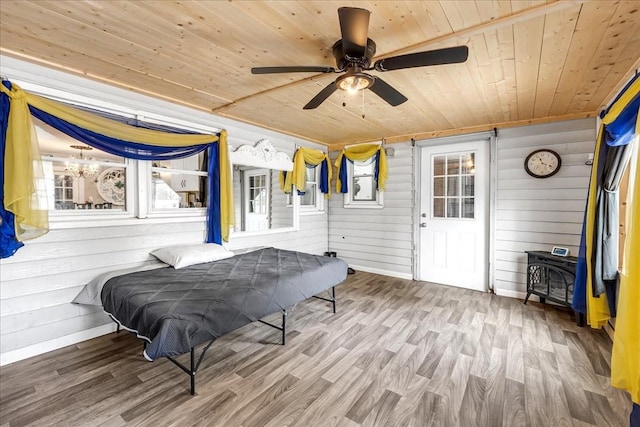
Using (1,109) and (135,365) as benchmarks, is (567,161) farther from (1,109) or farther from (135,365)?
(1,109)

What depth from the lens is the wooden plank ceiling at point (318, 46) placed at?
5.57 ft

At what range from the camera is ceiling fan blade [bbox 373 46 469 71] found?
5.44 feet

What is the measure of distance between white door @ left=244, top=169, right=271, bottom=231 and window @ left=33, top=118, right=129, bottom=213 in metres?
1.96

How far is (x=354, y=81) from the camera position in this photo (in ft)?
6.71

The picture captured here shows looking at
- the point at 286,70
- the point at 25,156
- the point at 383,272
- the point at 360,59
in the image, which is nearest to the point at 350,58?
the point at 360,59

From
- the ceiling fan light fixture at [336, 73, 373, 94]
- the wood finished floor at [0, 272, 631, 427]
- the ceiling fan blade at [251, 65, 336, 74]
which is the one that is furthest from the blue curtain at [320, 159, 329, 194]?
the ceiling fan blade at [251, 65, 336, 74]

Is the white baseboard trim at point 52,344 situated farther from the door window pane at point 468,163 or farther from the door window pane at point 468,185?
the door window pane at point 468,163

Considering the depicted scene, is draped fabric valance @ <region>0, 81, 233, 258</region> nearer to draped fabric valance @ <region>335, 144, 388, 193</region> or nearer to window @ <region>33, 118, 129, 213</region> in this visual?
window @ <region>33, 118, 129, 213</region>

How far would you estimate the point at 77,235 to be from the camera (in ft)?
8.61

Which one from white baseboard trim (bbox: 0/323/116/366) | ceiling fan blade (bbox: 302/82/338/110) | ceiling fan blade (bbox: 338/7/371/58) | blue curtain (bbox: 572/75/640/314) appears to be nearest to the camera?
ceiling fan blade (bbox: 338/7/371/58)

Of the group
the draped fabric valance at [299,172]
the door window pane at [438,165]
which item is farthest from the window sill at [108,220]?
the door window pane at [438,165]

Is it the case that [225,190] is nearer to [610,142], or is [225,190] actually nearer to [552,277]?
[610,142]

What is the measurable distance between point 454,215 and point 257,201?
3.12 metres

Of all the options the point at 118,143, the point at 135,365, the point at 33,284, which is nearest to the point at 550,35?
the point at 118,143
